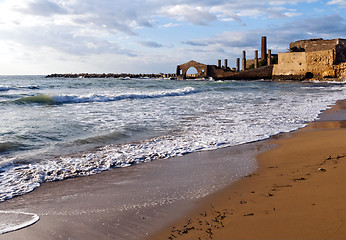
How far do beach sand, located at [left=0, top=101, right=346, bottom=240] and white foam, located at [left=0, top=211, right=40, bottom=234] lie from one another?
0.08m

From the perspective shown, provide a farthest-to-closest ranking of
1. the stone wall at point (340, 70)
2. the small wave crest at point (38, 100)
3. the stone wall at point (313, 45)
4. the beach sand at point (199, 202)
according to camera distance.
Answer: the stone wall at point (313, 45) → the stone wall at point (340, 70) → the small wave crest at point (38, 100) → the beach sand at point (199, 202)

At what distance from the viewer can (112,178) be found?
3.89 metres

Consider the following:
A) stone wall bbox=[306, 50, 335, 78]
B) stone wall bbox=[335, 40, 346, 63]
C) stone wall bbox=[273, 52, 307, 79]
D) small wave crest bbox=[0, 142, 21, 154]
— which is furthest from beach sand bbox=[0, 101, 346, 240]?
stone wall bbox=[273, 52, 307, 79]

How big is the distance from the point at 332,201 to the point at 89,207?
2.17m

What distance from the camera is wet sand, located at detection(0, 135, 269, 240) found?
250cm

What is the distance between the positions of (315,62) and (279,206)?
42.6 m

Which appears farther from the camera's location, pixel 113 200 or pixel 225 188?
pixel 225 188

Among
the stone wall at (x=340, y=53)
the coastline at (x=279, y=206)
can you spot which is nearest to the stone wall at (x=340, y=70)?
the stone wall at (x=340, y=53)

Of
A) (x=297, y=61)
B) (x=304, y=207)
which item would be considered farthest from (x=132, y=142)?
(x=297, y=61)

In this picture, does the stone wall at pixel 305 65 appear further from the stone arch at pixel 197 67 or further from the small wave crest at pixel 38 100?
the small wave crest at pixel 38 100

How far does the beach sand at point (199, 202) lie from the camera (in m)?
2.34

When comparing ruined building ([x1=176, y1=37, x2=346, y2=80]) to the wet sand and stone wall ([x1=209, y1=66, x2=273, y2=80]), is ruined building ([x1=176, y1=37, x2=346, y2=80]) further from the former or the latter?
the wet sand

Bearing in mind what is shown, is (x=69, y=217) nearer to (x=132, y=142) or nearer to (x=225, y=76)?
(x=132, y=142)

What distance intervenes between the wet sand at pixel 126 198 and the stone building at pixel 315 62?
129 ft
